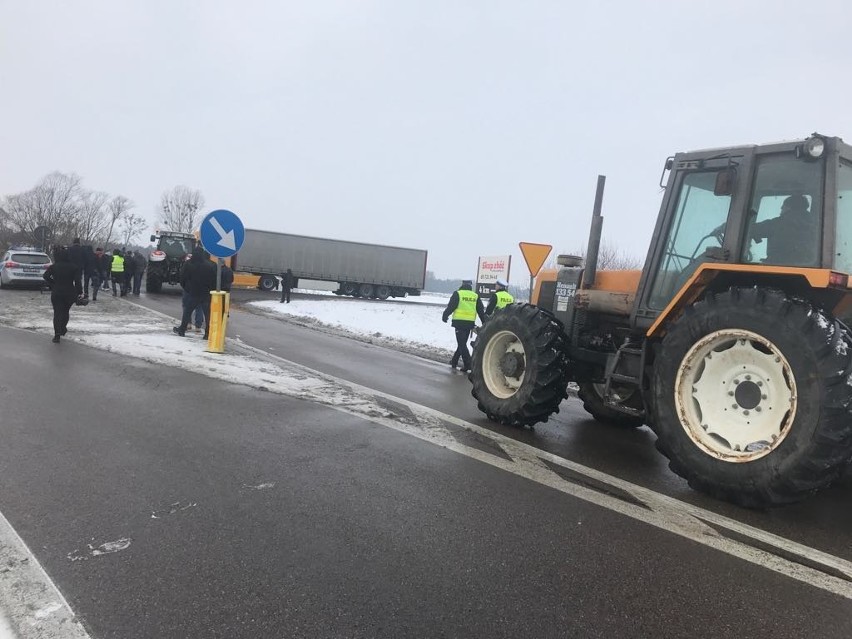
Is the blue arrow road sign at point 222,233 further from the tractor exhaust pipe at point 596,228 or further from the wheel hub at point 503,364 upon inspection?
the tractor exhaust pipe at point 596,228

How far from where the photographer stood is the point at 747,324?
3.85m

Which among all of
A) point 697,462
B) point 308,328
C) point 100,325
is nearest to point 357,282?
point 308,328

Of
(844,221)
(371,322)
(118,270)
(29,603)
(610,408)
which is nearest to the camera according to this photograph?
(29,603)

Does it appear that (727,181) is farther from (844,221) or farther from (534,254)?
(534,254)

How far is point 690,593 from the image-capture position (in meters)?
2.79

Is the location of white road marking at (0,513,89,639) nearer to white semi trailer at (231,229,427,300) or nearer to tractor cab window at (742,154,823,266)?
tractor cab window at (742,154,823,266)

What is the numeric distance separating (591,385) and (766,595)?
13.2ft

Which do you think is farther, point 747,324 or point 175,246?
point 175,246

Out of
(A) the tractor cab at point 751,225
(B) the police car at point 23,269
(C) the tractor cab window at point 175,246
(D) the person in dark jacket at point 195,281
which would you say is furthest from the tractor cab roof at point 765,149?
(C) the tractor cab window at point 175,246

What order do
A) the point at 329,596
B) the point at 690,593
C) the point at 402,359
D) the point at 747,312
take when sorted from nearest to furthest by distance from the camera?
the point at 329,596 → the point at 690,593 → the point at 747,312 → the point at 402,359

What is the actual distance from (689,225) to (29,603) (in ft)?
16.9

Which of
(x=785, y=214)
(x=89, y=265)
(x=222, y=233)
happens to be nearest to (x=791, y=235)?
(x=785, y=214)

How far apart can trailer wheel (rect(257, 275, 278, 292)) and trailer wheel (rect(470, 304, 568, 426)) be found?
30.2m

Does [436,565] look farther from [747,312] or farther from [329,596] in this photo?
[747,312]
